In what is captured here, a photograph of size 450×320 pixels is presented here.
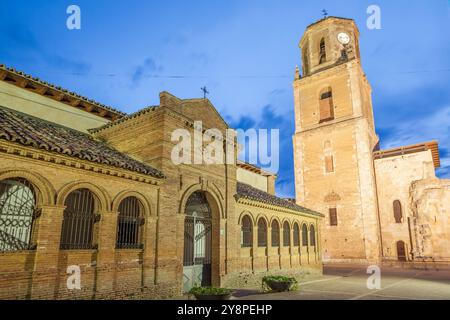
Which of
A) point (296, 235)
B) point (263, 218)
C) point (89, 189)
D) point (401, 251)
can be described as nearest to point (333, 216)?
point (401, 251)

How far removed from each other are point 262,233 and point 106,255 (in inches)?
377

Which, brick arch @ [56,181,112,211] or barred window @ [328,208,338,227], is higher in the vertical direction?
barred window @ [328,208,338,227]

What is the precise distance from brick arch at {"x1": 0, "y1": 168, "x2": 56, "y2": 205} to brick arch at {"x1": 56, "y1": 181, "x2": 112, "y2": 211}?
21 centimetres

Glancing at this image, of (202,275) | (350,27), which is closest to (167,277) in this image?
(202,275)

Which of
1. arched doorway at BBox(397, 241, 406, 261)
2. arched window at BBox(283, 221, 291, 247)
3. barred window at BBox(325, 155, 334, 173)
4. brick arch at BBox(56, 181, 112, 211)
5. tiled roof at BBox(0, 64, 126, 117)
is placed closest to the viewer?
brick arch at BBox(56, 181, 112, 211)

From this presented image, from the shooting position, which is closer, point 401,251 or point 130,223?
point 130,223

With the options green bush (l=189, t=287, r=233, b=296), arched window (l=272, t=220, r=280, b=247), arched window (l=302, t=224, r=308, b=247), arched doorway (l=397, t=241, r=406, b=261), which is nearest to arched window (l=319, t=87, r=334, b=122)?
arched doorway (l=397, t=241, r=406, b=261)

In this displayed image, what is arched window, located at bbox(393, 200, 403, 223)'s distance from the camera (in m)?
29.5

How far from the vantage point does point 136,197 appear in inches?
428

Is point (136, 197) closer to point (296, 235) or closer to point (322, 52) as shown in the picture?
point (296, 235)

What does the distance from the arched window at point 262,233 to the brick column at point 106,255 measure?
8.97m

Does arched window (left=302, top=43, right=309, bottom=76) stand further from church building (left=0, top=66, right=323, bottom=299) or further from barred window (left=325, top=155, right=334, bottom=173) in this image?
church building (left=0, top=66, right=323, bottom=299)

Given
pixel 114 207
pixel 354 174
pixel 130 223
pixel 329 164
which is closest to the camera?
pixel 114 207
